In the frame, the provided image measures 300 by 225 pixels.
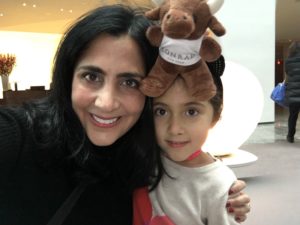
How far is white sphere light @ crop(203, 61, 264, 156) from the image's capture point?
130 inches

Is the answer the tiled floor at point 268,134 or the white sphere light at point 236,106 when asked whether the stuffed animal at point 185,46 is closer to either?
the white sphere light at point 236,106

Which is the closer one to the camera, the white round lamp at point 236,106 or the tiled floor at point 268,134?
the white round lamp at point 236,106

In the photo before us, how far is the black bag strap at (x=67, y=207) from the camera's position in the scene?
3.96 ft

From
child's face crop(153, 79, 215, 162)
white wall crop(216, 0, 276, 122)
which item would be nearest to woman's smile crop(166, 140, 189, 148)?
child's face crop(153, 79, 215, 162)

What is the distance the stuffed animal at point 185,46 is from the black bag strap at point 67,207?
43 cm

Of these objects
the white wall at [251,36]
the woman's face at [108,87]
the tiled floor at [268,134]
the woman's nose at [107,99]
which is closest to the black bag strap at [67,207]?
the woman's face at [108,87]

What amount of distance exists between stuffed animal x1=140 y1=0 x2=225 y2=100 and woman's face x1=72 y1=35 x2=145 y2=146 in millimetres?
59

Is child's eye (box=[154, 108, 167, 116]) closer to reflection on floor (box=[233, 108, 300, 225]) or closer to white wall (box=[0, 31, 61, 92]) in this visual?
reflection on floor (box=[233, 108, 300, 225])

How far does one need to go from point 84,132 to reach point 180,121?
367mm

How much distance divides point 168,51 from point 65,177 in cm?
59

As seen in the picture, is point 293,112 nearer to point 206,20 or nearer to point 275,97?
point 275,97

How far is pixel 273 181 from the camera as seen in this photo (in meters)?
3.50

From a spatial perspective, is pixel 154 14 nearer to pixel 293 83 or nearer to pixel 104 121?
pixel 104 121

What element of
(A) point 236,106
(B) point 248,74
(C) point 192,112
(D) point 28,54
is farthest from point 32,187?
(D) point 28,54
